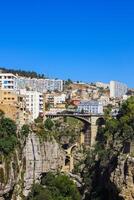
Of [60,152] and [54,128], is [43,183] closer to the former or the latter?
[60,152]

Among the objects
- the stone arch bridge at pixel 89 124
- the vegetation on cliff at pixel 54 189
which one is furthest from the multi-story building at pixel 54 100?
the vegetation on cliff at pixel 54 189

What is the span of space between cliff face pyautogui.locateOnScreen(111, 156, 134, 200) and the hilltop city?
15.8 metres

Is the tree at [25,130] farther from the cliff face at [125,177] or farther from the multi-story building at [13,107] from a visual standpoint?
the cliff face at [125,177]

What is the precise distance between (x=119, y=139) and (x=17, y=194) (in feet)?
39.8

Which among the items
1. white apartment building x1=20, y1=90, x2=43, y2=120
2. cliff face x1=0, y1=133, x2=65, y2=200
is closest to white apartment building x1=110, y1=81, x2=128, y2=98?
white apartment building x1=20, y1=90, x2=43, y2=120

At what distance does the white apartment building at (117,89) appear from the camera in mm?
147375

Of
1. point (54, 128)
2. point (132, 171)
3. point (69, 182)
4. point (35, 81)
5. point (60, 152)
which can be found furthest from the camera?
point (35, 81)

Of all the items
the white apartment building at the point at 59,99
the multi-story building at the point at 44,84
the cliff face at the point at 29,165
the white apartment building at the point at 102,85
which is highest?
the white apartment building at the point at 102,85

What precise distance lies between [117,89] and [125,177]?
115 m

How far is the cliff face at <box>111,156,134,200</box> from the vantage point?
3766 centimetres

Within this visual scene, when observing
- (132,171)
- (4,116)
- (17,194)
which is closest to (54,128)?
(4,116)

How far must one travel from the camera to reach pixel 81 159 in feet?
205

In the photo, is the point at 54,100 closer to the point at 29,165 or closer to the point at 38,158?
the point at 38,158

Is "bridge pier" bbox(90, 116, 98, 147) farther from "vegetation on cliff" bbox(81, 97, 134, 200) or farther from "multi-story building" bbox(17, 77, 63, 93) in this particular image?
"multi-story building" bbox(17, 77, 63, 93)
